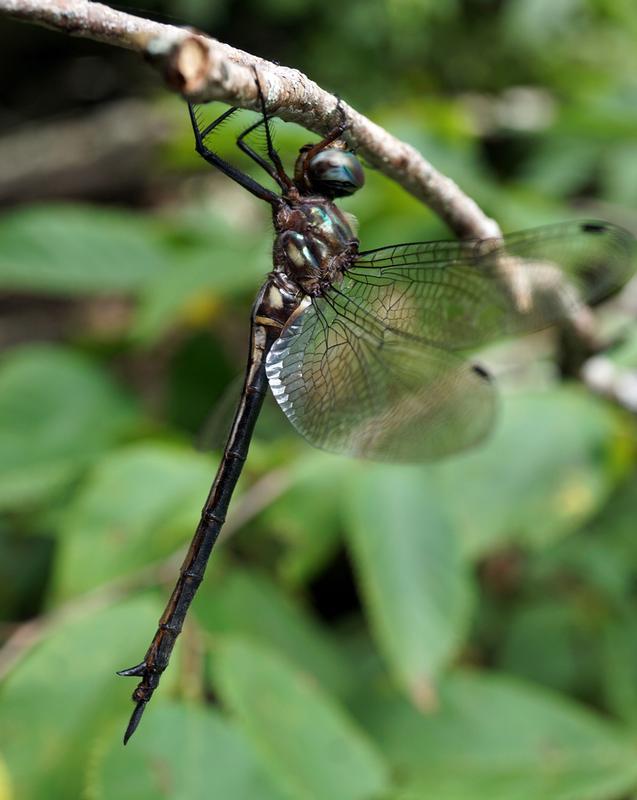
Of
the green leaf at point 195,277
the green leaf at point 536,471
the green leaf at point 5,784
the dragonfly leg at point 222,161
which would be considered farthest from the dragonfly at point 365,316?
the green leaf at point 195,277

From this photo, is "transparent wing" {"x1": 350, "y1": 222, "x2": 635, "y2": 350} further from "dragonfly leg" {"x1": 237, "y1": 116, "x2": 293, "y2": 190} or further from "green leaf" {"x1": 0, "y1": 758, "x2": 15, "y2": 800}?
"green leaf" {"x1": 0, "y1": 758, "x2": 15, "y2": 800}

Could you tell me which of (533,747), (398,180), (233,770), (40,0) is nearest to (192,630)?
(233,770)

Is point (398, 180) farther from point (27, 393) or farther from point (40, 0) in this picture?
point (27, 393)

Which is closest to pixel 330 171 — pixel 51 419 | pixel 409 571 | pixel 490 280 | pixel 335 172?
pixel 335 172

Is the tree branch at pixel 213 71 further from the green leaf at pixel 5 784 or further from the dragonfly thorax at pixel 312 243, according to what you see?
the green leaf at pixel 5 784

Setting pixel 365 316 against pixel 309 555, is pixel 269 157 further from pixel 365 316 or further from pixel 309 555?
pixel 309 555

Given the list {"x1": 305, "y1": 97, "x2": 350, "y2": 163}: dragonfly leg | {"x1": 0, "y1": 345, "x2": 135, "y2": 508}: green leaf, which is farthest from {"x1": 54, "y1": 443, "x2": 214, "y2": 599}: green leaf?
{"x1": 305, "y1": 97, "x2": 350, "y2": 163}: dragonfly leg

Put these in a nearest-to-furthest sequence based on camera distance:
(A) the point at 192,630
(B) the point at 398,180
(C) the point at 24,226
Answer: (B) the point at 398,180, (A) the point at 192,630, (C) the point at 24,226
